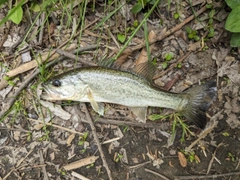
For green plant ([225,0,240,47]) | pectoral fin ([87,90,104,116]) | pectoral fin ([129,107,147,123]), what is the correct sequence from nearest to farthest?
green plant ([225,0,240,47])
pectoral fin ([87,90,104,116])
pectoral fin ([129,107,147,123])

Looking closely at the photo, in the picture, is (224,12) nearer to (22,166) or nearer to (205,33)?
(205,33)

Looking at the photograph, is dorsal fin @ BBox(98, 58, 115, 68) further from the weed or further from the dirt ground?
the weed

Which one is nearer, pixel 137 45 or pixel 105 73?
pixel 105 73

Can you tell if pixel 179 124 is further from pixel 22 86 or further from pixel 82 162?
pixel 22 86

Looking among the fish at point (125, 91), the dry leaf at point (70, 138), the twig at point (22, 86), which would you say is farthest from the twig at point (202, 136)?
the twig at point (22, 86)

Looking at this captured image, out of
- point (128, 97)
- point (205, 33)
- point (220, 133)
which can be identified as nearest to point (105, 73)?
point (128, 97)

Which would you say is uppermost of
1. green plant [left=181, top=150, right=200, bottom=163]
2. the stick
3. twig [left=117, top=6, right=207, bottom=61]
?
twig [left=117, top=6, right=207, bottom=61]

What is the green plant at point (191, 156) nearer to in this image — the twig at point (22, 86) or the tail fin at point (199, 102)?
the tail fin at point (199, 102)

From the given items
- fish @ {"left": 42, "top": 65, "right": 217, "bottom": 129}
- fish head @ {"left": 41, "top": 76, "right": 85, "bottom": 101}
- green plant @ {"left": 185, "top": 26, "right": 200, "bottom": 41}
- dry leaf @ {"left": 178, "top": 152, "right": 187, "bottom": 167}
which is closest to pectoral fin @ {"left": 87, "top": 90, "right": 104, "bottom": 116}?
fish @ {"left": 42, "top": 65, "right": 217, "bottom": 129}
